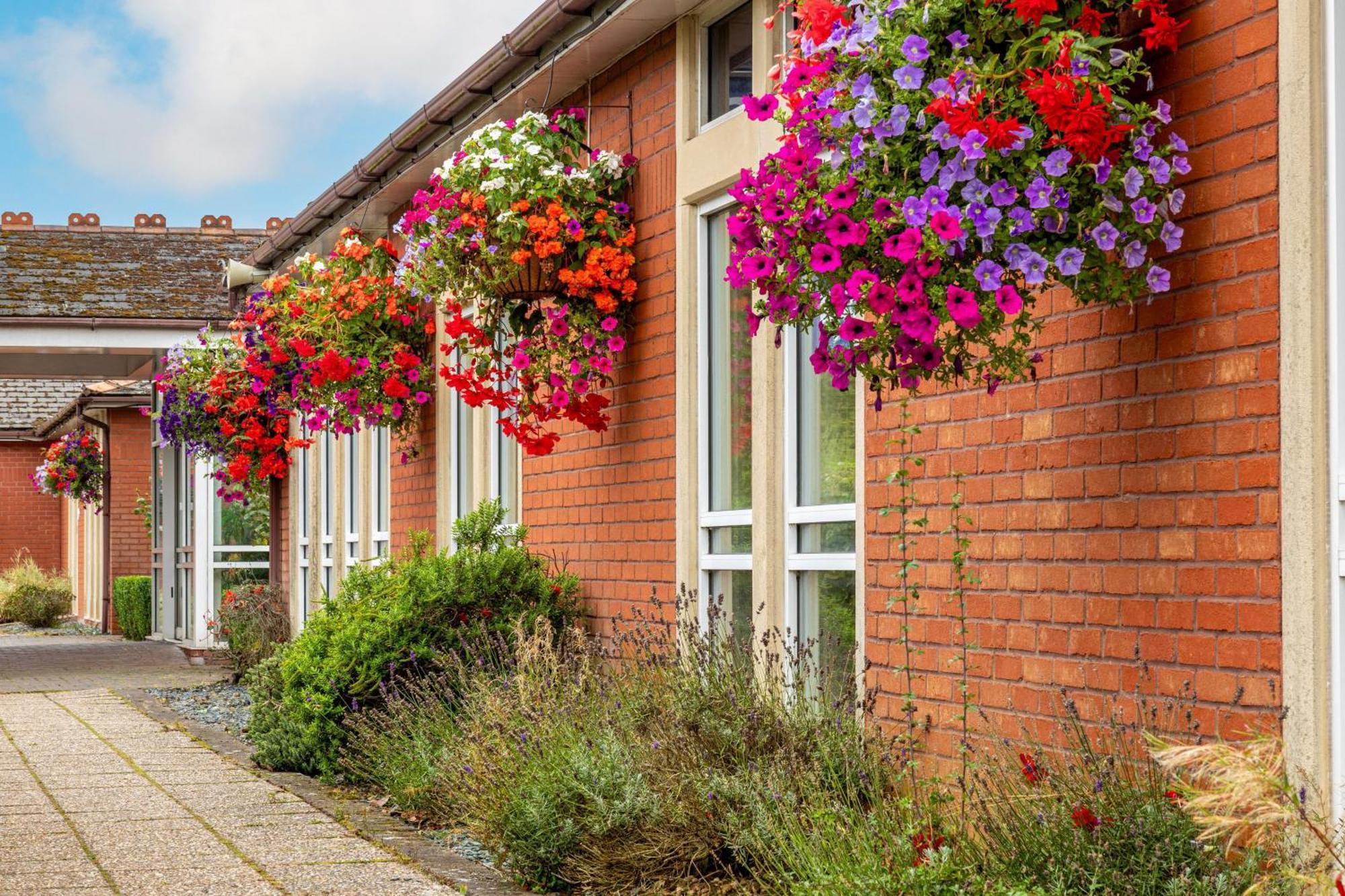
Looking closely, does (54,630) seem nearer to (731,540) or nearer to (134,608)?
(134,608)

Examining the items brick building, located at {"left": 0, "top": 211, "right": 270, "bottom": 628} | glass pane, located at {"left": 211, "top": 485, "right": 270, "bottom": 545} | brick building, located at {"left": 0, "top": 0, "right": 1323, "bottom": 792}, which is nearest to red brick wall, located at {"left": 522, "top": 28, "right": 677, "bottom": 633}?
brick building, located at {"left": 0, "top": 0, "right": 1323, "bottom": 792}

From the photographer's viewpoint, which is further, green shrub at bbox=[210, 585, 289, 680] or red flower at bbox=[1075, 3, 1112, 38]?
green shrub at bbox=[210, 585, 289, 680]

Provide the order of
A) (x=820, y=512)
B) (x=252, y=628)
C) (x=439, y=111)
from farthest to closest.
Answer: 1. (x=252, y=628)
2. (x=439, y=111)
3. (x=820, y=512)

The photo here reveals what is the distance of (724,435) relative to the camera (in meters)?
7.38

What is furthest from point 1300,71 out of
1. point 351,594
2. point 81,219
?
point 81,219

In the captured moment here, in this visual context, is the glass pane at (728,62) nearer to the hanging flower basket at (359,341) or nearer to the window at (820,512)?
the window at (820,512)

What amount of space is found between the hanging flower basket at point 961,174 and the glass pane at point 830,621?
76.7 inches

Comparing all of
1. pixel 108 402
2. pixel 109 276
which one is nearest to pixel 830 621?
pixel 109 276

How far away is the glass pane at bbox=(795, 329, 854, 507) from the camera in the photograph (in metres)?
6.36

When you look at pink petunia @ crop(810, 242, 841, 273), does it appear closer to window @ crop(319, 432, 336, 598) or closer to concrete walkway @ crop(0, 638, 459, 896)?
concrete walkway @ crop(0, 638, 459, 896)

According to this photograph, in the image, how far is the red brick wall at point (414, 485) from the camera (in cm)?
1144

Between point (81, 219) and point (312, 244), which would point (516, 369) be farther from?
point (81, 219)

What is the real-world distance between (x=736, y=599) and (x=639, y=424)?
1123 millimetres

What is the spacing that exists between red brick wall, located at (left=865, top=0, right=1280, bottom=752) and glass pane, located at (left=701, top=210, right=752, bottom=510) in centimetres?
183
